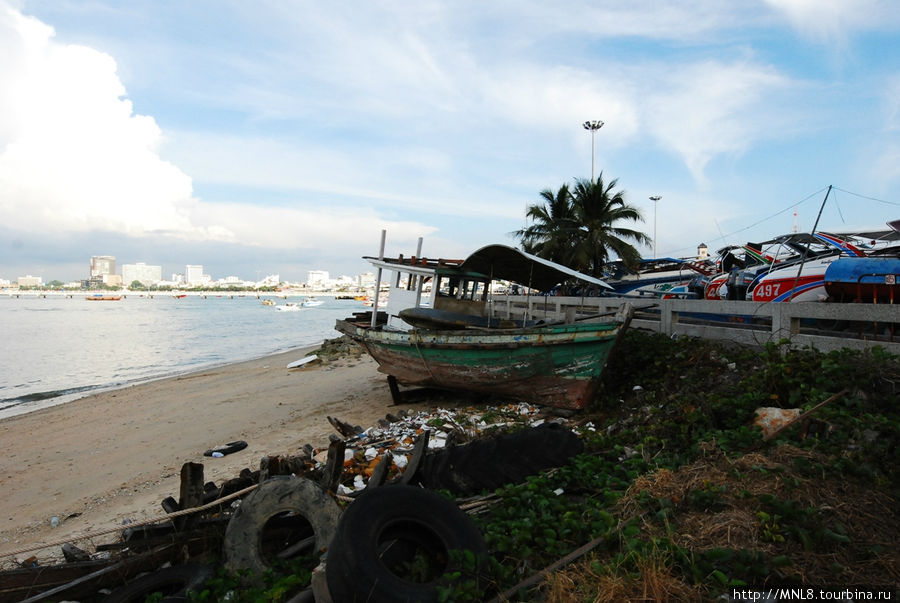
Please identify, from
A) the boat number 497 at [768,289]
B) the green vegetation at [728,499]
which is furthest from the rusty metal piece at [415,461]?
the boat number 497 at [768,289]

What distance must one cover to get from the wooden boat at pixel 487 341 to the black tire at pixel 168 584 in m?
5.66

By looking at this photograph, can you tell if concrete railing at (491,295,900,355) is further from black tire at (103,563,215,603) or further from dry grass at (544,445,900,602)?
black tire at (103,563,215,603)

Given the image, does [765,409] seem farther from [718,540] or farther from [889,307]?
[718,540]

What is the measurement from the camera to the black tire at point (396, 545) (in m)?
2.88

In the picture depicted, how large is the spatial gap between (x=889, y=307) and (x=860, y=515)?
3.26 metres

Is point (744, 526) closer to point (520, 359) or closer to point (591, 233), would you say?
point (520, 359)

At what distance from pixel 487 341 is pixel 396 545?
5.32 metres

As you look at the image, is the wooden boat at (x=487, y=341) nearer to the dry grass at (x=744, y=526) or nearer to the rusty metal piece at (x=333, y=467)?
the dry grass at (x=744, y=526)

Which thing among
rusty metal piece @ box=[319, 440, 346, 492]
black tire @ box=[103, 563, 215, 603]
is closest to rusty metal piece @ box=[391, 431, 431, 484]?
rusty metal piece @ box=[319, 440, 346, 492]

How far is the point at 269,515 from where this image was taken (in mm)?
3836

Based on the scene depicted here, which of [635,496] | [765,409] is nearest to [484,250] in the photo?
[765,409]

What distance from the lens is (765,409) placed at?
5266 mm

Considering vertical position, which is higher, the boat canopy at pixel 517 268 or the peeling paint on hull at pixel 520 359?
the boat canopy at pixel 517 268

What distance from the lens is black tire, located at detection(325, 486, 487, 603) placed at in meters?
2.88
